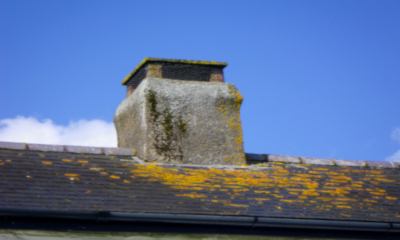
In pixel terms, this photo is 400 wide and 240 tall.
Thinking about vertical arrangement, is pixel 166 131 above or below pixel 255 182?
above

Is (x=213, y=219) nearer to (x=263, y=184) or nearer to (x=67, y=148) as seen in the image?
(x=263, y=184)

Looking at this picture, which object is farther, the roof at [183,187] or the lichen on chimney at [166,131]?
the lichen on chimney at [166,131]

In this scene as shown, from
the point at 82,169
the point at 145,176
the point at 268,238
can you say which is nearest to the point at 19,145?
the point at 82,169

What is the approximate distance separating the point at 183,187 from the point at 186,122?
1761mm

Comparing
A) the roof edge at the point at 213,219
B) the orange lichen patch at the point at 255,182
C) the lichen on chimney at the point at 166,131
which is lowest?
the roof edge at the point at 213,219

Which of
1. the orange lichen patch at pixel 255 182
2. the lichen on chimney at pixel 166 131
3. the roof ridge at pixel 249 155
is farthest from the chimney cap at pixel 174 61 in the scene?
the orange lichen patch at pixel 255 182

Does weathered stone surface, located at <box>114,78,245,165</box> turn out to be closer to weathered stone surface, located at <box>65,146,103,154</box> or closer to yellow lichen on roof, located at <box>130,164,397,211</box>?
yellow lichen on roof, located at <box>130,164,397,211</box>

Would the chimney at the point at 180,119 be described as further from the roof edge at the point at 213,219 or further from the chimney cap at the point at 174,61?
the roof edge at the point at 213,219

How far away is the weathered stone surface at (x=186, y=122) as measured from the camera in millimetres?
8586

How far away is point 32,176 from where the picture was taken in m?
6.81

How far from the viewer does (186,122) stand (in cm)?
885

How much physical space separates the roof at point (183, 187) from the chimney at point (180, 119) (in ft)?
1.03

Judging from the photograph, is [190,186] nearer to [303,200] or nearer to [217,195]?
[217,195]

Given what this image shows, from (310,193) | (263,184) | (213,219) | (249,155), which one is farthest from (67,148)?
(310,193)
